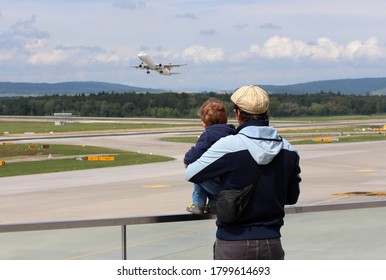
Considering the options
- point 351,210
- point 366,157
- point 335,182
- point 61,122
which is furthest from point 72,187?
point 61,122

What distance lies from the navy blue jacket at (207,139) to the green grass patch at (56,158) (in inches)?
1999

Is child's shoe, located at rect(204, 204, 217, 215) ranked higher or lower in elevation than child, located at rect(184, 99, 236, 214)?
lower

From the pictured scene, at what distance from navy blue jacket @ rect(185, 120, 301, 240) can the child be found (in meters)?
0.62

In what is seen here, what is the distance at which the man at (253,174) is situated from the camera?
24.7 feet

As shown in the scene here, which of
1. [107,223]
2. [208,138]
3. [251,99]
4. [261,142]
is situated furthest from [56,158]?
[261,142]

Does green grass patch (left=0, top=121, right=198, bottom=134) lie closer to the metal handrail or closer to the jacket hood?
the metal handrail

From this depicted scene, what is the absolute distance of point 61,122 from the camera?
172625 mm

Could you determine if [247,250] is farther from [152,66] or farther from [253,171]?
[152,66]

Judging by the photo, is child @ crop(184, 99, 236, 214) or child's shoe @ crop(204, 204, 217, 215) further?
child's shoe @ crop(204, 204, 217, 215)

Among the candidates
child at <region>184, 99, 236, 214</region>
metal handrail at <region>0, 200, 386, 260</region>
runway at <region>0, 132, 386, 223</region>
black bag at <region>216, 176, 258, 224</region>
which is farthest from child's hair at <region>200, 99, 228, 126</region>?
runway at <region>0, 132, 386, 223</region>

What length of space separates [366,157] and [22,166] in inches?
1166

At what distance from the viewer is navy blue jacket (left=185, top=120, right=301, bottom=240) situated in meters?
7.53

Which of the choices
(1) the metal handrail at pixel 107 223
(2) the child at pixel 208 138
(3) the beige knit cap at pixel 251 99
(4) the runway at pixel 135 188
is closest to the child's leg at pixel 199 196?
(2) the child at pixel 208 138
